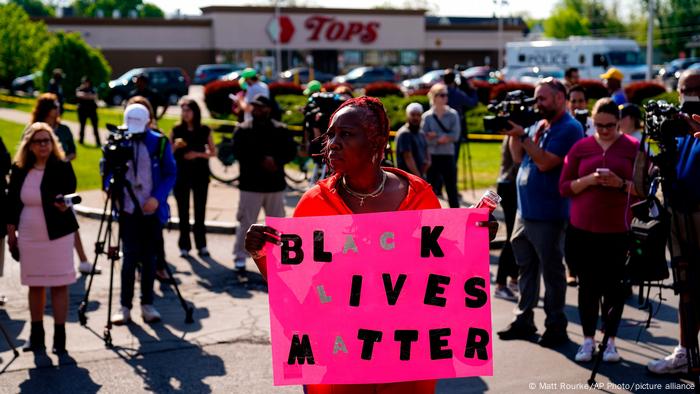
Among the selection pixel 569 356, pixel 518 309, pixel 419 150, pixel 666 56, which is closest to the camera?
pixel 569 356

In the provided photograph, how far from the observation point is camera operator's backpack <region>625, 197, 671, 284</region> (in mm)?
6594

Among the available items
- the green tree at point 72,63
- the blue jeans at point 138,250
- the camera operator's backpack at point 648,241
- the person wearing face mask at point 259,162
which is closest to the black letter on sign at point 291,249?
the camera operator's backpack at point 648,241

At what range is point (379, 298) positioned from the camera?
422cm

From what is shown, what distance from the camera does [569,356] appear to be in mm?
7535

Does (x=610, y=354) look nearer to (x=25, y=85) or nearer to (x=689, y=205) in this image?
(x=689, y=205)

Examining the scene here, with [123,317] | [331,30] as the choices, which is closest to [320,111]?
[123,317]

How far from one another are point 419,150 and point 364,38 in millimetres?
64449

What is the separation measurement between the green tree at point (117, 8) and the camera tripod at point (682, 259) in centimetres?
13904

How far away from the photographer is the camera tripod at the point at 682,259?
21.4ft

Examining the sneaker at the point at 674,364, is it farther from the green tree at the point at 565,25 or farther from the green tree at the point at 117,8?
the green tree at the point at 117,8

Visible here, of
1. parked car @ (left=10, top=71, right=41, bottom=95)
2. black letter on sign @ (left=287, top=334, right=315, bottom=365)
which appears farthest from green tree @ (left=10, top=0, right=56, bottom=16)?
black letter on sign @ (left=287, top=334, right=315, bottom=365)

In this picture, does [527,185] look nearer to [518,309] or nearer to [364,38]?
[518,309]

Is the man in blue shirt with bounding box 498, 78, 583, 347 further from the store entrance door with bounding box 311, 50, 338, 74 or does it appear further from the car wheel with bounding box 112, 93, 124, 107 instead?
the store entrance door with bounding box 311, 50, 338, 74

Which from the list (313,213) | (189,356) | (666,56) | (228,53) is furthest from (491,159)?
(666,56)
